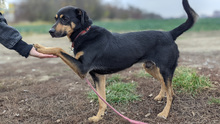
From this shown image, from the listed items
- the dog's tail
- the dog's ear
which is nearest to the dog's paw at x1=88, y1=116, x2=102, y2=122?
the dog's ear

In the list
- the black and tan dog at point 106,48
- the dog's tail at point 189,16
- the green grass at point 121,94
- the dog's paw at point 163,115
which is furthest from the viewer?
the green grass at point 121,94

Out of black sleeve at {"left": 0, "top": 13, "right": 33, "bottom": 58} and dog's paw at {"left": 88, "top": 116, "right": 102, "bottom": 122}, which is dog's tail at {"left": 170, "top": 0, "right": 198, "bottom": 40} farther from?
black sleeve at {"left": 0, "top": 13, "right": 33, "bottom": 58}

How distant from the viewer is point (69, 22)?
334 cm

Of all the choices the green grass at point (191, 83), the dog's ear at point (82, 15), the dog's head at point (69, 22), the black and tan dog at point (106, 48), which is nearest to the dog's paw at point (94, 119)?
the black and tan dog at point (106, 48)

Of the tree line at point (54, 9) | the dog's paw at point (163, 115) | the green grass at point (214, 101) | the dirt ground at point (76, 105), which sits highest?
the dog's paw at point (163, 115)

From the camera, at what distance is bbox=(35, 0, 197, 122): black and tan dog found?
10.8 ft

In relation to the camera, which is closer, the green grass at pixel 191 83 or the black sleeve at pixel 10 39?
the black sleeve at pixel 10 39

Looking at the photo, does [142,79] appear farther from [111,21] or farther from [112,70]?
[111,21]

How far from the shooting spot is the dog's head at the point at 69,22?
326cm

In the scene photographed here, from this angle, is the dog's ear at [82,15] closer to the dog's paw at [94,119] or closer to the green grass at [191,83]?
the dog's paw at [94,119]

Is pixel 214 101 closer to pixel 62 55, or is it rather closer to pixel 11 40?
pixel 62 55

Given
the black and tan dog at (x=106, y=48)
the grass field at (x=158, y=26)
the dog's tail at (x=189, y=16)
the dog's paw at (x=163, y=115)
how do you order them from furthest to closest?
the grass field at (x=158, y=26) → the dog's tail at (x=189, y=16) → the dog's paw at (x=163, y=115) → the black and tan dog at (x=106, y=48)

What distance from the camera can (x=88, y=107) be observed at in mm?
4324

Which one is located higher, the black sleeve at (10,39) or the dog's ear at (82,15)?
the dog's ear at (82,15)
